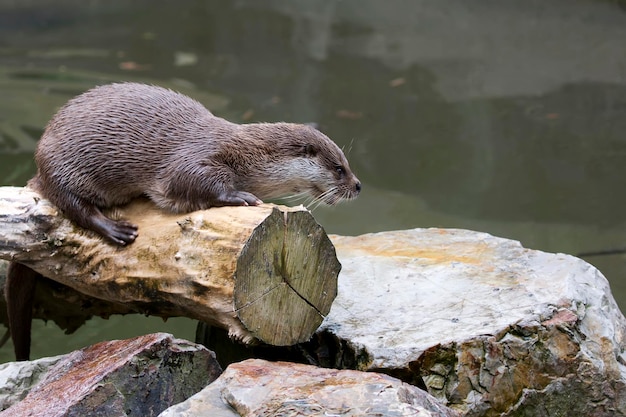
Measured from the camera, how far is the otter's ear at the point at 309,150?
3406 millimetres

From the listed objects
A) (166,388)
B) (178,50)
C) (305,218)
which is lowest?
(178,50)

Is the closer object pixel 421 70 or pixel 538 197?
pixel 538 197

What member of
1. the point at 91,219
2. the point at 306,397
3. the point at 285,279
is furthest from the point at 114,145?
the point at 306,397

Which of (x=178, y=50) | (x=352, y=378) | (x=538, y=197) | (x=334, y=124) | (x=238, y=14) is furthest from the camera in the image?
(x=238, y=14)

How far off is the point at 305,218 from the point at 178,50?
250 inches

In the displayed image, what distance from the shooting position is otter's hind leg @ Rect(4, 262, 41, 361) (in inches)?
141

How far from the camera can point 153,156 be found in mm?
3338

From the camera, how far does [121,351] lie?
293cm

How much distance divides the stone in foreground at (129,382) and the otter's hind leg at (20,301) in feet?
2.17

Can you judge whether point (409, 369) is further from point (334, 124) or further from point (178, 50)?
point (178, 50)

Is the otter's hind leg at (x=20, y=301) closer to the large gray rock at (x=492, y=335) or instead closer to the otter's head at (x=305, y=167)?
the otter's head at (x=305, y=167)

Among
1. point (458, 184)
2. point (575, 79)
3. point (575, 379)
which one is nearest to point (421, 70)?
point (575, 79)

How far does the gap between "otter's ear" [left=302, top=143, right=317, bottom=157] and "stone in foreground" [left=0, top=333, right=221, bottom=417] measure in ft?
2.95

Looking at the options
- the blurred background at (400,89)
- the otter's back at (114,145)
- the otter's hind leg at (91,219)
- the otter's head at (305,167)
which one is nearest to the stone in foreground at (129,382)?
the otter's hind leg at (91,219)
